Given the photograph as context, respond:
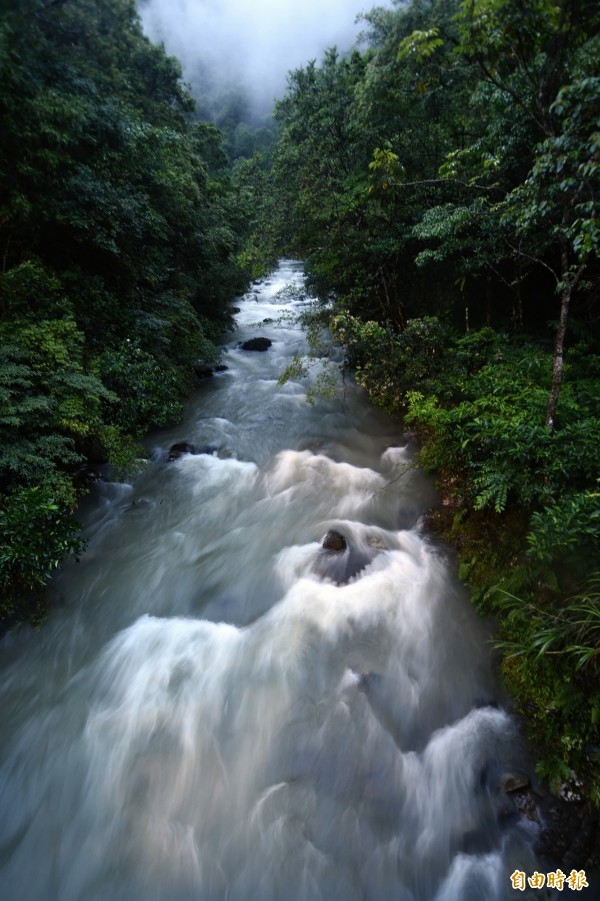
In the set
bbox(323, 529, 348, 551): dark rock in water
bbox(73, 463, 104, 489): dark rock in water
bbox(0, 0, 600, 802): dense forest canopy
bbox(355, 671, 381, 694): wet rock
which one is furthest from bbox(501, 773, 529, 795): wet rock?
bbox(73, 463, 104, 489): dark rock in water

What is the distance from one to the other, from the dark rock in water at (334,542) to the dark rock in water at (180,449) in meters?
4.16

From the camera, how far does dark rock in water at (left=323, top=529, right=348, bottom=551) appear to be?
5.80 metres

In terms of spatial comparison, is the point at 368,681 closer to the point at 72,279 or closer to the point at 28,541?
the point at 28,541

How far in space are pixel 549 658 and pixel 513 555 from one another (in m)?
1.28

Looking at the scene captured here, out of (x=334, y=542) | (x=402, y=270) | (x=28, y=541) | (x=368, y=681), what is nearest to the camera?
(x=368, y=681)

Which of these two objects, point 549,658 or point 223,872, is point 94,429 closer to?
point 223,872

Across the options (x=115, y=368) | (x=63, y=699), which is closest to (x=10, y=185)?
(x=115, y=368)

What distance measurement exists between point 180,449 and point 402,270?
7.05m

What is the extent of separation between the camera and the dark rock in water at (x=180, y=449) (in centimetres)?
875

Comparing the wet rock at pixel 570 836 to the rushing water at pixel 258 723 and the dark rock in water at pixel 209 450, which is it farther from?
the dark rock in water at pixel 209 450

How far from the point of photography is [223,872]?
327 cm

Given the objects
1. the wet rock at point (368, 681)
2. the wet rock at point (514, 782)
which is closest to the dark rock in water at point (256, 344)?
the wet rock at point (368, 681)

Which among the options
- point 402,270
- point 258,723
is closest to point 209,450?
point 258,723

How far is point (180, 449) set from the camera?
8.93 meters
